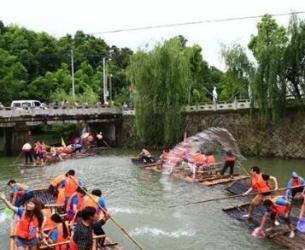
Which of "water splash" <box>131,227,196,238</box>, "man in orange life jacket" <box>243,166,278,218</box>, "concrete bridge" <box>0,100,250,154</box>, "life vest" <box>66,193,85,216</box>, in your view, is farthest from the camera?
"concrete bridge" <box>0,100,250,154</box>

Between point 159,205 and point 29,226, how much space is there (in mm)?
8988

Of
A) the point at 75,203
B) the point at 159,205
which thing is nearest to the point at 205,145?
the point at 159,205

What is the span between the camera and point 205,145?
106 feet

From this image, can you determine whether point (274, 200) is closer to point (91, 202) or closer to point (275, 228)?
point (275, 228)

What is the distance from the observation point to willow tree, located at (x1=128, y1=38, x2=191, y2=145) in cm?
3728

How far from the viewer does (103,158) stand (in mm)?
34594

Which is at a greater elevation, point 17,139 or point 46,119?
point 46,119

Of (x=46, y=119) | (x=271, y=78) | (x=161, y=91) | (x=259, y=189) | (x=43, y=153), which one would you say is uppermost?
(x=271, y=78)

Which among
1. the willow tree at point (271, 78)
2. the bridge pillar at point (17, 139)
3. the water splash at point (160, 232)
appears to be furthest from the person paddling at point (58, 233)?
the bridge pillar at point (17, 139)

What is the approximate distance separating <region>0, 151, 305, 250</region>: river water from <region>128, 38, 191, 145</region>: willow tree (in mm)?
6951

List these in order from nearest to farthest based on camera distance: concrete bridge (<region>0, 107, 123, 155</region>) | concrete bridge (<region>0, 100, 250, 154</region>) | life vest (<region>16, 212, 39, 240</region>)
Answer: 1. life vest (<region>16, 212, 39, 240</region>)
2. concrete bridge (<region>0, 100, 250, 154</region>)
3. concrete bridge (<region>0, 107, 123, 155</region>)

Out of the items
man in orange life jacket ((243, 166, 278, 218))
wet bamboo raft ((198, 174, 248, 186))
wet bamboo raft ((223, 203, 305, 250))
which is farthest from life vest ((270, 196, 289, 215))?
wet bamboo raft ((198, 174, 248, 186))

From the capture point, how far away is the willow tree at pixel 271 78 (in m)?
31.5

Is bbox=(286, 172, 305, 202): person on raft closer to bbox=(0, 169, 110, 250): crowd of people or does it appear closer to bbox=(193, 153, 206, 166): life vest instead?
bbox=(0, 169, 110, 250): crowd of people
